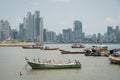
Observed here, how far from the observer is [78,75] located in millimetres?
49500

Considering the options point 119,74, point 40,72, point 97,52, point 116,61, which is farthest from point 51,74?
point 97,52

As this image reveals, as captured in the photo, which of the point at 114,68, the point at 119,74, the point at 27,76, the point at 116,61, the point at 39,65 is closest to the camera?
the point at 27,76

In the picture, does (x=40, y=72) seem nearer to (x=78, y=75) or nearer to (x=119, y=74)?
(x=78, y=75)

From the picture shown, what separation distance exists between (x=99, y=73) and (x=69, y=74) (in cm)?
504

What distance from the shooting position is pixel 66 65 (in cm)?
5625

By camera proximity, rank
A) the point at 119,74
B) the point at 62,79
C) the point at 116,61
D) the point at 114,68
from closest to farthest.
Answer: the point at 62,79 → the point at 119,74 → the point at 114,68 → the point at 116,61

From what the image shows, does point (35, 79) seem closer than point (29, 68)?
Yes

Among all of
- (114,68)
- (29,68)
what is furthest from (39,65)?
(114,68)

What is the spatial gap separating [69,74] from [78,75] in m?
1.43

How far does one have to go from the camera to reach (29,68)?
2197 inches

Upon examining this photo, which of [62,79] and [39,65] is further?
[39,65]

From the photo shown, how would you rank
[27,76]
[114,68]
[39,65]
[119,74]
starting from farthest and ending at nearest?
[114,68], [39,65], [119,74], [27,76]

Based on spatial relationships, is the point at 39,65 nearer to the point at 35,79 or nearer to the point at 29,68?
the point at 29,68

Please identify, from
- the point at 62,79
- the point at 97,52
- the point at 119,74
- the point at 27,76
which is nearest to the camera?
the point at 62,79
